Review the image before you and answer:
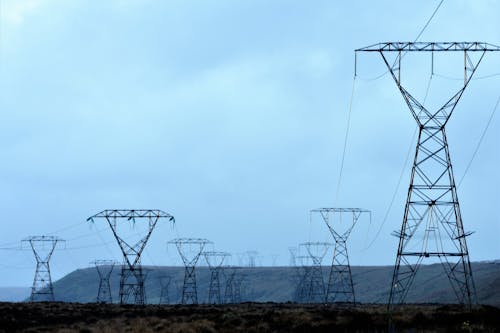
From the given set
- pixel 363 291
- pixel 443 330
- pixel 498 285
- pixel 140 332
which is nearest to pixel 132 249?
pixel 140 332

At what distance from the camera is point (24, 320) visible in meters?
53.1

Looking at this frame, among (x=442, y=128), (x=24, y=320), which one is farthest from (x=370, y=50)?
(x=24, y=320)

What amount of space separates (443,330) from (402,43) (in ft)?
59.4

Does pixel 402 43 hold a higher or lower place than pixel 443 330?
higher

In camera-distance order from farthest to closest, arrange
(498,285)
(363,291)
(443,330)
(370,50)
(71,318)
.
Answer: (363,291) < (498,285) < (71,318) < (370,50) < (443,330)

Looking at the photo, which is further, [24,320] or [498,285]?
[498,285]

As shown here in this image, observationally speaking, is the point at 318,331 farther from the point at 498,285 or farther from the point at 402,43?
the point at 498,285

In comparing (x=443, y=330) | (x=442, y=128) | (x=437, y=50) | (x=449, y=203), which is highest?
(x=437, y=50)

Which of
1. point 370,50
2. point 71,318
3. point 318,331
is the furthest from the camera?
point 71,318

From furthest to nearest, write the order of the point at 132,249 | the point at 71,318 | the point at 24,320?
the point at 132,249 < the point at 71,318 < the point at 24,320

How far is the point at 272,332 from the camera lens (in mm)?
34969

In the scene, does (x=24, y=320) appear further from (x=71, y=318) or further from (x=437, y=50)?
(x=437, y=50)

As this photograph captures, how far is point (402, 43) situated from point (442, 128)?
5.49 m

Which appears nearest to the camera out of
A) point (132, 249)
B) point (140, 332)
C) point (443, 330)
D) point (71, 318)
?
point (443, 330)
